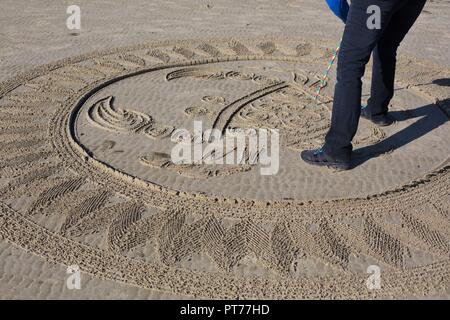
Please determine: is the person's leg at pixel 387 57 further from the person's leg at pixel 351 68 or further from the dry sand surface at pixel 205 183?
the person's leg at pixel 351 68

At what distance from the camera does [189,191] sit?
4465 millimetres

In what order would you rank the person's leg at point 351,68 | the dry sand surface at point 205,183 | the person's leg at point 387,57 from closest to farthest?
the dry sand surface at point 205,183
the person's leg at point 351,68
the person's leg at point 387,57

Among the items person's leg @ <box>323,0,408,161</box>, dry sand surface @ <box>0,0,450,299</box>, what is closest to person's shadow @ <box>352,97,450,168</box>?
dry sand surface @ <box>0,0,450,299</box>

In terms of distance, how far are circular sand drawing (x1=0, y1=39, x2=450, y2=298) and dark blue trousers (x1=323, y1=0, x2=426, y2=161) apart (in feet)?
1.17

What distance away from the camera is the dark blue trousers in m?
4.31

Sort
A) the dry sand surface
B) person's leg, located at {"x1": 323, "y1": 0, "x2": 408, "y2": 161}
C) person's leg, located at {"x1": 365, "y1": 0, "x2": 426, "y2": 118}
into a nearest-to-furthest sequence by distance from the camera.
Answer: the dry sand surface
person's leg, located at {"x1": 323, "y1": 0, "x2": 408, "y2": 161}
person's leg, located at {"x1": 365, "y1": 0, "x2": 426, "y2": 118}

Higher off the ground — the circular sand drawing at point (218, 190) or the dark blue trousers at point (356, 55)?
the dark blue trousers at point (356, 55)

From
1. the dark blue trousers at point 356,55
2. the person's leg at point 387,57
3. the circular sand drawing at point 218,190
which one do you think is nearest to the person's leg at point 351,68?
the dark blue trousers at point 356,55

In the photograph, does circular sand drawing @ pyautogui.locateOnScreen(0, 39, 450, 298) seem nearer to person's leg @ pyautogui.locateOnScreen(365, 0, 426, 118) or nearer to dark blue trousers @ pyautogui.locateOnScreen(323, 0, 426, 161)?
person's leg @ pyautogui.locateOnScreen(365, 0, 426, 118)

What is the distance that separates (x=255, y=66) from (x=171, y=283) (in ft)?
14.5

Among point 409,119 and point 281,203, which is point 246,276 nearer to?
point 281,203

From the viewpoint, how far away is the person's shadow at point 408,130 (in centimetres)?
507

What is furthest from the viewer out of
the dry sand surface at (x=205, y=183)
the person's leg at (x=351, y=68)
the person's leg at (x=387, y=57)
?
the person's leg at (x=387, y=57)
